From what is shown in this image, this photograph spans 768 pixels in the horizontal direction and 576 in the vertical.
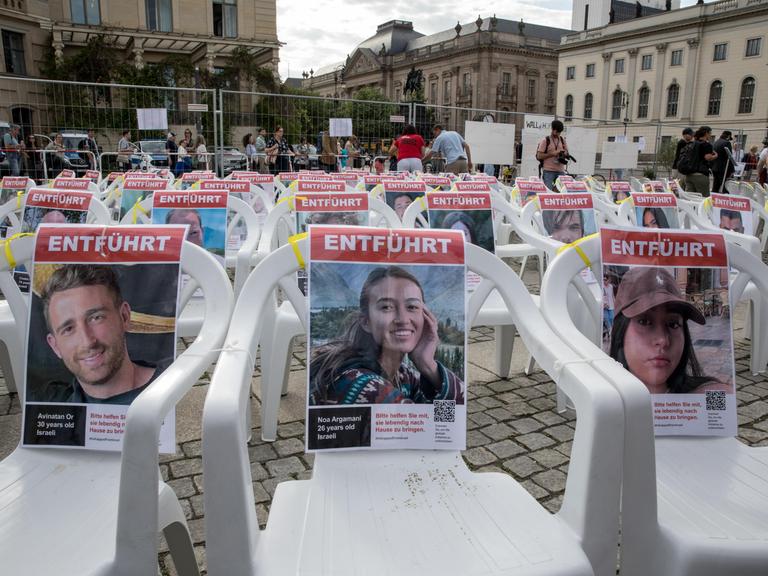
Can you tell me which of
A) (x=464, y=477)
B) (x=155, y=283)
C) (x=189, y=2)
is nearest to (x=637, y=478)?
(x=464, y=477)

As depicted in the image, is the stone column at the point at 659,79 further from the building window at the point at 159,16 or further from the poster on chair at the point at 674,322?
the poster on chair at the point at 674,322

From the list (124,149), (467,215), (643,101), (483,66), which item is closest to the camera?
(467,215)

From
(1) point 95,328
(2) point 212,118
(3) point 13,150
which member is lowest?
(1) point 95,328

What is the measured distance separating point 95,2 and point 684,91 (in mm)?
44746

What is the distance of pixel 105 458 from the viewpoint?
1.65m

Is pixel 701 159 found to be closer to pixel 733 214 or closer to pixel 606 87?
pixel 733 214

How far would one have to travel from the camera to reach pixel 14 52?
2948cm

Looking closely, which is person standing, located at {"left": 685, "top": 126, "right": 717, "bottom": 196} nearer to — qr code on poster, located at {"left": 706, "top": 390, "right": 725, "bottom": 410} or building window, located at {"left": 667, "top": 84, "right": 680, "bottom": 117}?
qr code on poster, located at {"left": 706, "top": 390, "right": 725, "bottom": 410}

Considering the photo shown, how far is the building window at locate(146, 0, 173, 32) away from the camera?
33.4 m

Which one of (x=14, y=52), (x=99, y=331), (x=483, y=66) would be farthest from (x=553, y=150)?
(x=483, y=66)

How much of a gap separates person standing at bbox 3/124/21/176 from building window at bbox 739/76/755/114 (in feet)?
165

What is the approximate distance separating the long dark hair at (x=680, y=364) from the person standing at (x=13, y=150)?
1257 centimetres

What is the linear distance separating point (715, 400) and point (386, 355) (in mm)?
1003

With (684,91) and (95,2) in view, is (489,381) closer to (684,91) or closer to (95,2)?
(95,2)
